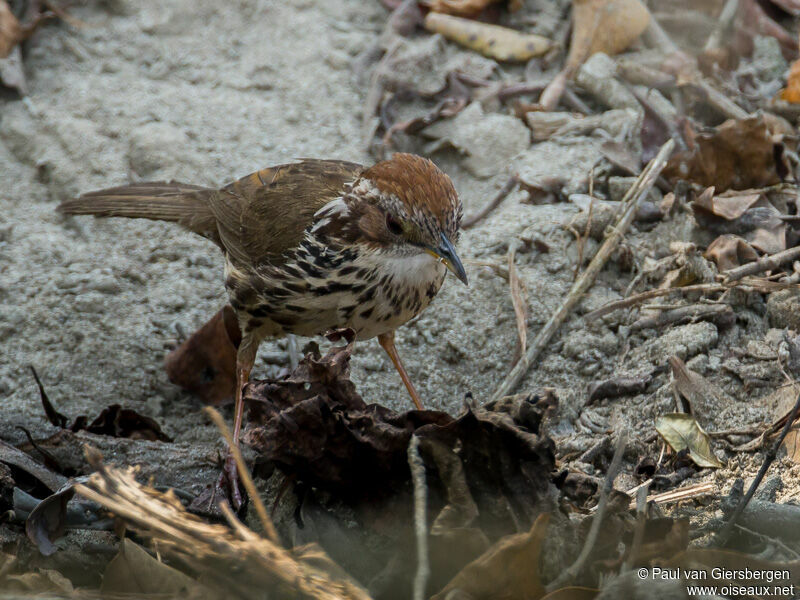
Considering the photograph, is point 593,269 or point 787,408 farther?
point 593,269

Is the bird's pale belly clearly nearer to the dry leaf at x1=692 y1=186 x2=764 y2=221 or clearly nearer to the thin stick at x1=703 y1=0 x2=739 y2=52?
the dry leaf at x1=692 y1=186 x2=764 y2=221

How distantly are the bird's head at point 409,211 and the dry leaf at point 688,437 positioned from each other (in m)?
0.93

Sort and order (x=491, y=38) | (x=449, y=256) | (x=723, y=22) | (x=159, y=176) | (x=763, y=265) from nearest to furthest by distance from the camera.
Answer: (x=449, y=256)
(x=763, y=265)
(x=159, y=176)
(x=723, y=22)
(x=491, y=38)

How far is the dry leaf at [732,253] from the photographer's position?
Result: 4.30 metres

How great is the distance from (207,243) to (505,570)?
11.4 feet

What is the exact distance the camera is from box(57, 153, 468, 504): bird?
12.2ft

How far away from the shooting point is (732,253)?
4312 millimetres

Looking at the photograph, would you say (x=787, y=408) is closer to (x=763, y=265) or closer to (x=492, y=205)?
(x=763, y=265)

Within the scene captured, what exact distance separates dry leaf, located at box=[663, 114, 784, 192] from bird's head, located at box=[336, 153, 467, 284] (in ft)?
5.54

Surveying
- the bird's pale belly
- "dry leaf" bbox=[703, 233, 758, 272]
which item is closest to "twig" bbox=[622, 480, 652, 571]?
the bird's pale belly

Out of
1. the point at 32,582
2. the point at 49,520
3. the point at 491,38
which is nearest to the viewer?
the point at 32,582

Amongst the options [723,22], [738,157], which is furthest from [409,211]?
[723,22]

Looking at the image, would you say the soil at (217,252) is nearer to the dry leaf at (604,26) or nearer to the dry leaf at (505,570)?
the dry leaf at (604,26)

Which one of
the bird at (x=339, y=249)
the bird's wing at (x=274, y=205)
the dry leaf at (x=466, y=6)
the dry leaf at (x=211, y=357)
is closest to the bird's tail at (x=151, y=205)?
the bird's wing at (x=274, y=205)
